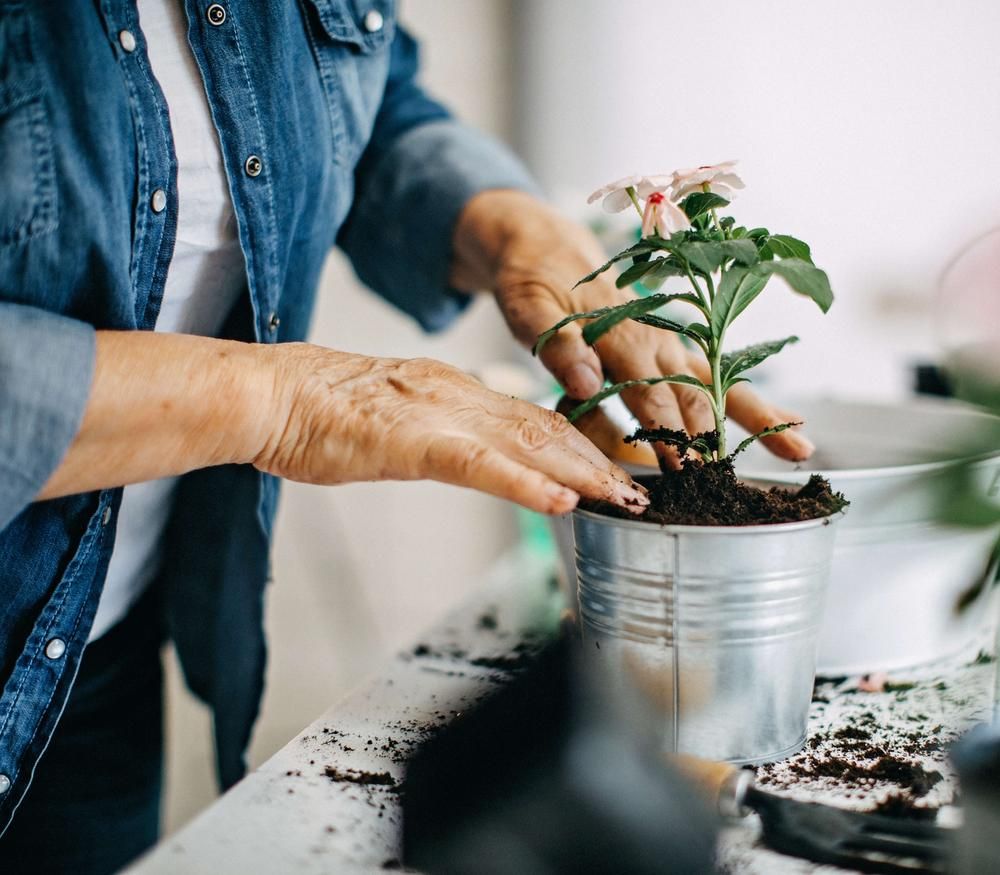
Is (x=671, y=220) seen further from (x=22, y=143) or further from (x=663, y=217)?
(x=22, y=143)

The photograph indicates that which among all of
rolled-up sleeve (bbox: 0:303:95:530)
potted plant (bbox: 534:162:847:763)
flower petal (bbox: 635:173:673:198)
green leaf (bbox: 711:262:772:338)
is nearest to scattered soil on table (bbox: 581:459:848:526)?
potted plant (bbox: 534:162:847:763)

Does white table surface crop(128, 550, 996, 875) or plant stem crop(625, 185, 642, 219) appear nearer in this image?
white table surface crop(128, 550, 996, 875)

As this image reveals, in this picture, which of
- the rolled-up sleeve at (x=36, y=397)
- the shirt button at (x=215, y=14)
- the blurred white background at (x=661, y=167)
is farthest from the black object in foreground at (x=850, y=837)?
the blurred white background at (x=661, y=167)

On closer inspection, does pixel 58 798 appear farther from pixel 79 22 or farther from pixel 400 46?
pixel 400 46

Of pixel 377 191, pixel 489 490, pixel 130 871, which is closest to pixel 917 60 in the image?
pixel 377 191

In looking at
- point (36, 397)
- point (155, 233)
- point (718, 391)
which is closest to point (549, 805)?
point (718, 391)

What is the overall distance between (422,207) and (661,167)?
1.13m

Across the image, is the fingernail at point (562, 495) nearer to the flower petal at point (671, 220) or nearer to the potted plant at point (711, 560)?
the potted plant at point (711, 560)

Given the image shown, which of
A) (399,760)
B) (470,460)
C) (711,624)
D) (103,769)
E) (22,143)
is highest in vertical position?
(22,143)

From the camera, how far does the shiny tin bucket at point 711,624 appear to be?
0.61 m

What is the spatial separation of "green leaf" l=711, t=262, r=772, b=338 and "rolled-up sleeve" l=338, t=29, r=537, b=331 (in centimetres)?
52

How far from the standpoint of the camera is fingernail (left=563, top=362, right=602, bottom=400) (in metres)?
0.82

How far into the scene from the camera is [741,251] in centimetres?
60

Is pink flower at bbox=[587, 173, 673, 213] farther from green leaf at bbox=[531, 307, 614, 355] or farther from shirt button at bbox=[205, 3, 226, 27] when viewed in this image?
shirt button at bbox=[205, 3, 226, 27]
